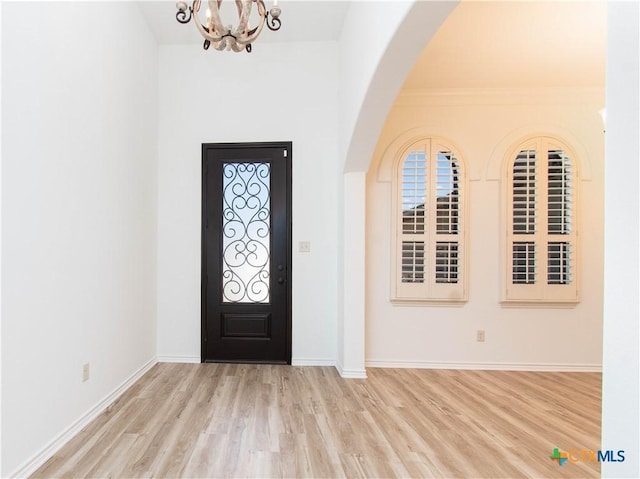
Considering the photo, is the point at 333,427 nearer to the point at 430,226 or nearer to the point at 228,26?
the point at 430,226

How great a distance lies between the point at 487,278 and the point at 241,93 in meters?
3.35

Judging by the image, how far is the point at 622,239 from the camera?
625mm

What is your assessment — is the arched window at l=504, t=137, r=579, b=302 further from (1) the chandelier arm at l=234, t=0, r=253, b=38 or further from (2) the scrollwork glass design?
(1) the chandelier arm at l=234, t=0, r=253, b=38

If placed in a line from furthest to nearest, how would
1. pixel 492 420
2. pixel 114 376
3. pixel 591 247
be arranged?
pixel 591 247 → pixel 114 376 → pixel 492 420

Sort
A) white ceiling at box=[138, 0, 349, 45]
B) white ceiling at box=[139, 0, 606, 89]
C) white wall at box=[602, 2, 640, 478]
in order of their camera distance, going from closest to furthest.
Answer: white wall at box=[602, 2, 640, 478]
white ceiling at box=[139, 0, 606, 89]
white ceiling at box=[138, 0, 349, 45]

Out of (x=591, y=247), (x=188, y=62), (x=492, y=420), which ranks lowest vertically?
(x=492, y=420)

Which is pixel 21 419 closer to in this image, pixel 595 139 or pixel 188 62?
pixel 188 62

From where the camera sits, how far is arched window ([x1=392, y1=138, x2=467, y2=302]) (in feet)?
12.3

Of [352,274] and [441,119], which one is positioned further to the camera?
[441,119]

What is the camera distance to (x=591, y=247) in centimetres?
372

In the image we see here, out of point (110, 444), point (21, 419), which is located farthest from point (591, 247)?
point (21, 419)

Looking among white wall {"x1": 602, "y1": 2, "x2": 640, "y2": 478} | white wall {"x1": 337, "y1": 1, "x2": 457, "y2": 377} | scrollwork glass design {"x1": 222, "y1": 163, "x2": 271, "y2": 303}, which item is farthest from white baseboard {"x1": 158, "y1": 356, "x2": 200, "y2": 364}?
white wall {"x1": 602, "y1": 2, "x2": 640, "y2": 478}

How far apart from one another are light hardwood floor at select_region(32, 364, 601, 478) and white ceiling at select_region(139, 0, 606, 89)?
3036 mm

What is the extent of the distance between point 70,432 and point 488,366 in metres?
3.73
